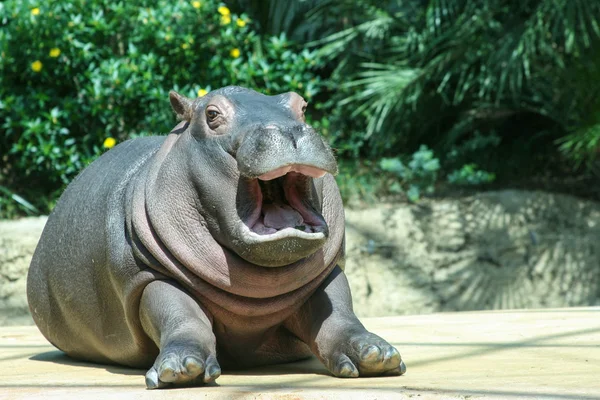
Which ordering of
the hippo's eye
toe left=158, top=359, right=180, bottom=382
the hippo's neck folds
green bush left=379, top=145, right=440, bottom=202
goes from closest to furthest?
toe left=158, top=359, right=180, bottom=382 → the hippo's neck folds → the hippo's eye → green bush left=379, top=145, right=440, bottom=202

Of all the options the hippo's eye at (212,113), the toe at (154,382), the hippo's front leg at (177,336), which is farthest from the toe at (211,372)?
the hippo's eye at (212,113)

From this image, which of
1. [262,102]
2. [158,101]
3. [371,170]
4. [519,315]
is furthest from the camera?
[371,170]

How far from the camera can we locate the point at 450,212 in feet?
25.7

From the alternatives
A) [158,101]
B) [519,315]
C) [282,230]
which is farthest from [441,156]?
[282,230]

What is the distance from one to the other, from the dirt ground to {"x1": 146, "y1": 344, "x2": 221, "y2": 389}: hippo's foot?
474cm

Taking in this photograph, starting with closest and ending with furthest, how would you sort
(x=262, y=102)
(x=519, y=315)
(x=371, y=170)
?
(x=262, y=102) → (x=519, y=315) → (x=371, y=170)

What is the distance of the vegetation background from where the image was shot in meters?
7.36

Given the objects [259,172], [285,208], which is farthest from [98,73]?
[259,172]

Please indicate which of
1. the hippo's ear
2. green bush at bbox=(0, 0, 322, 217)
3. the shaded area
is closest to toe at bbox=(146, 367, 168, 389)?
the hippo's ear

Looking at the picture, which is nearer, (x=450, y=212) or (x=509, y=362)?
(x=509, y=362)

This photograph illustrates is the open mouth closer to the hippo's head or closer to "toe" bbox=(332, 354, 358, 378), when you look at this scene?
the hippo's head

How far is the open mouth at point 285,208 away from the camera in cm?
277

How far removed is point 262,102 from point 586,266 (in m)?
5.34

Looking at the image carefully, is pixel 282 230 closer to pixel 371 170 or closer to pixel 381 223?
pixel 381 223
